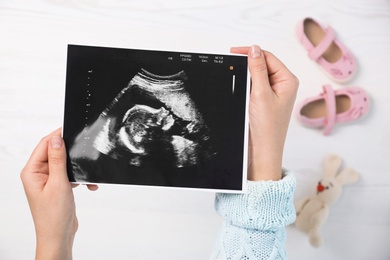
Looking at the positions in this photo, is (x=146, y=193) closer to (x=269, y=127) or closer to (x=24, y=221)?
(x=24, y=221)

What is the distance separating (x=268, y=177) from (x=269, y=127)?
0.28 ft

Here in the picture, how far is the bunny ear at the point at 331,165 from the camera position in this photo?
1.13 m

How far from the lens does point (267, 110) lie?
2.54ft

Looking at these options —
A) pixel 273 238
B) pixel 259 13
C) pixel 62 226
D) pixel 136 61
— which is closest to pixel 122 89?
pixel 136 61

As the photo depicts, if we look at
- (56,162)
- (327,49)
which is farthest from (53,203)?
(327,49)

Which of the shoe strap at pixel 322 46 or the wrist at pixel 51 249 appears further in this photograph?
the shoe strap at pixel 322 46

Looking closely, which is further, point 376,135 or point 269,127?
point 376,135

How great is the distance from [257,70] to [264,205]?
0.23 metres

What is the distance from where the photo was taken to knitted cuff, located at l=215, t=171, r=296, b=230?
754 millimetres

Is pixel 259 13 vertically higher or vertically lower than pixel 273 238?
higher

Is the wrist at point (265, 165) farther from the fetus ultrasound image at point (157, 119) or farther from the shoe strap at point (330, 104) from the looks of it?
the shoe strap at point (330, 104)

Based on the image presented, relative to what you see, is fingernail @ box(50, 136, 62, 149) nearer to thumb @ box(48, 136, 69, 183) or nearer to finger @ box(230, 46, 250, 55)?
thumb @ box(48, 136, 69, 183)

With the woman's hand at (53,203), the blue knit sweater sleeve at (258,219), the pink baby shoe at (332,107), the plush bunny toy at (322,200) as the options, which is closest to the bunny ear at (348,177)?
the plush bunny toy at (322,200)

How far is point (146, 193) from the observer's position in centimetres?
112
